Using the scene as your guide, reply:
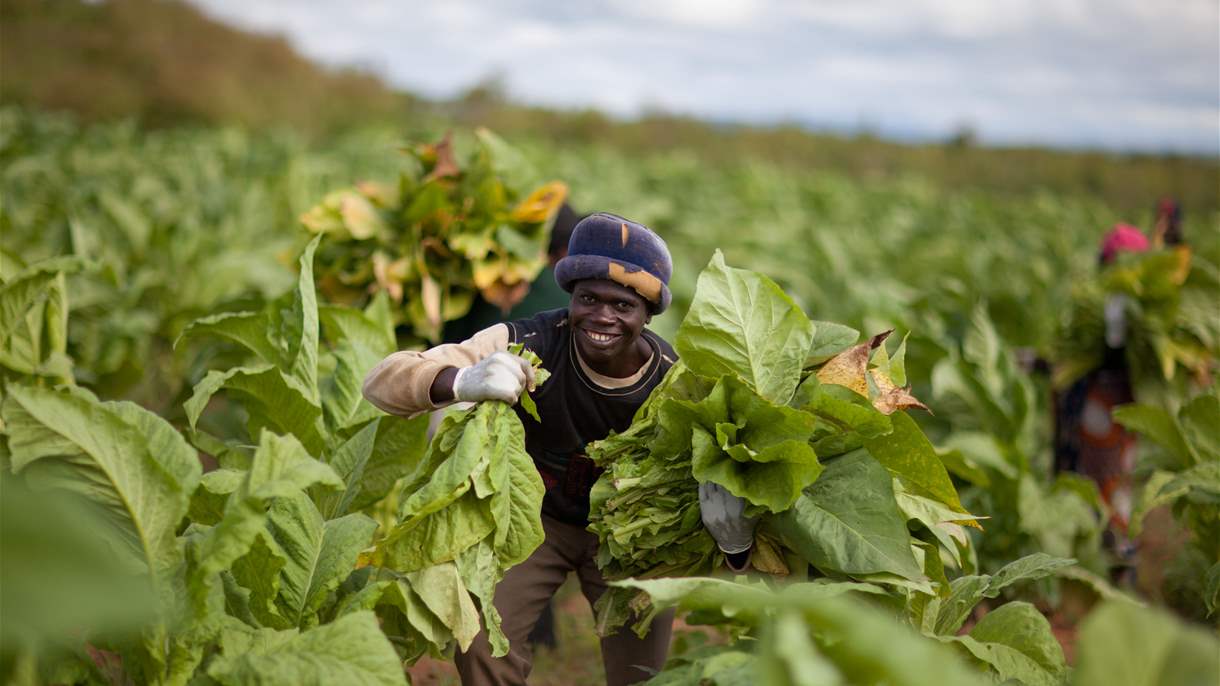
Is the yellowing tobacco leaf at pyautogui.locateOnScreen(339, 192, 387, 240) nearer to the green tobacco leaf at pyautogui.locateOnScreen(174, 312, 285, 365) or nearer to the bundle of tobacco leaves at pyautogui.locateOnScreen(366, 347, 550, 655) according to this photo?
the green tobacco leaf at pyautogui.locateOnScreen(174, 312, 285, 365)

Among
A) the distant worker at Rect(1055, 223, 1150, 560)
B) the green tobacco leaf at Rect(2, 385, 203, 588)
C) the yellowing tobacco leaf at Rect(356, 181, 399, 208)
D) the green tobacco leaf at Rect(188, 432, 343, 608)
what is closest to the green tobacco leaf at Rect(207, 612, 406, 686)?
the green tobacco leaf at Rect(188, 432, 343, 608)

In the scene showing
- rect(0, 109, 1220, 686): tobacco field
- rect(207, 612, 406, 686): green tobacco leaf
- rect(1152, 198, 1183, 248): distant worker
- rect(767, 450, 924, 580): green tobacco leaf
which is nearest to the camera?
rect(0, 109, 1220, 686): tobacco field

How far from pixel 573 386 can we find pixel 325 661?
991 mm

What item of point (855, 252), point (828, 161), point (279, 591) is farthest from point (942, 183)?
point (279, 591)

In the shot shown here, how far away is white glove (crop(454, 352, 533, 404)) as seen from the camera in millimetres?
2152

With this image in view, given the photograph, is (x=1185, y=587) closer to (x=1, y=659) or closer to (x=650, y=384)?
(x=650, y=384)

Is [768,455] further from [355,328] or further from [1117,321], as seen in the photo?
[1117,321]

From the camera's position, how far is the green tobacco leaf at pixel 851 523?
6.50 feet

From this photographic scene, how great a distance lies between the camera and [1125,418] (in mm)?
3346

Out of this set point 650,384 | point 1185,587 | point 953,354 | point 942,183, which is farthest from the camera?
point 942,183

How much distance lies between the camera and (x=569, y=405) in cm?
256

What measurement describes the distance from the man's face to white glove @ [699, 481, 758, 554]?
0.45 meters

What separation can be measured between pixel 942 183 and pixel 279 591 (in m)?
31.9

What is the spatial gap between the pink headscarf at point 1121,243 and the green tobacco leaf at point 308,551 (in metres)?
4.49
